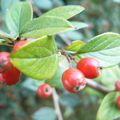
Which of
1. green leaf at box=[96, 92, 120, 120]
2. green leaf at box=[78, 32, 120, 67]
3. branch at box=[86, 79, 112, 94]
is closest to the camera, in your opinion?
green leaf at box=[78, 32, 120, 67]

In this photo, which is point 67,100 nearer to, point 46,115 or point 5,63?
point 46,115

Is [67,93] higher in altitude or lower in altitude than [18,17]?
lower

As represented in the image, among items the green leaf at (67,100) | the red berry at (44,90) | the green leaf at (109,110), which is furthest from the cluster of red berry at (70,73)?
the green leaf at (67,100)

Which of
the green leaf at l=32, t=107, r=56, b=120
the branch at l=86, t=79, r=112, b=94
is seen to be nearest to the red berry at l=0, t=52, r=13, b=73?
the branch at l=86, t=79, r=112, b=94

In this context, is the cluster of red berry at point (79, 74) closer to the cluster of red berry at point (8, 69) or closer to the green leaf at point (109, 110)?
the cluster of red berry at point (8, 69)

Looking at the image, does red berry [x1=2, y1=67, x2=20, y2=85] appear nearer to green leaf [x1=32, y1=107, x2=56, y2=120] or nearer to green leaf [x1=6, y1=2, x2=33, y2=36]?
green leaf [x1=6, y1=2, x2=33, y2=36]

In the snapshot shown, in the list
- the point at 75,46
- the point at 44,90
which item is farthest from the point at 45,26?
the point at 44,90
